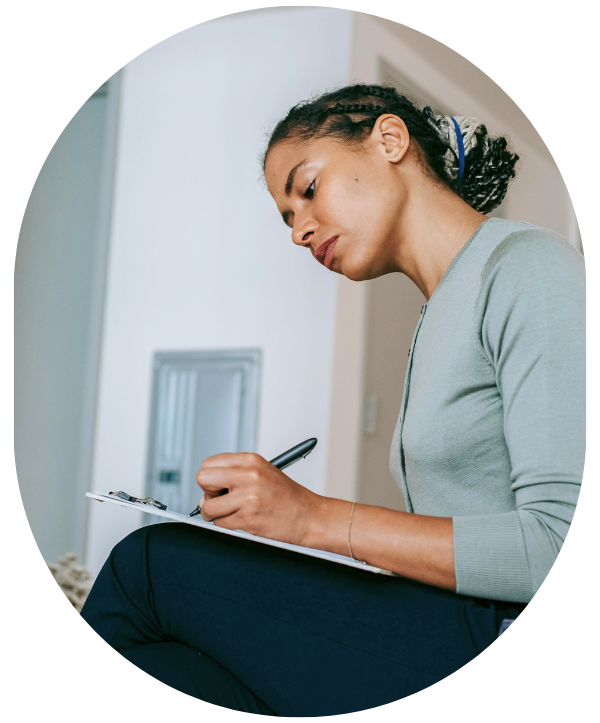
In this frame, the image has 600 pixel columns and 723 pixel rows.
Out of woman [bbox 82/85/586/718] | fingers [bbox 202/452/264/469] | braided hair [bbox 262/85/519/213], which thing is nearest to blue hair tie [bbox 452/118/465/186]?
braided hair [bbox 262/85/519/213]

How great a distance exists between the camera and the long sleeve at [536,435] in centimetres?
45

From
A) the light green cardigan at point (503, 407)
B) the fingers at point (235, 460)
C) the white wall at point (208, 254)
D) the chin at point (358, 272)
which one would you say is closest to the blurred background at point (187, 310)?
the white wall at point (208, 254)

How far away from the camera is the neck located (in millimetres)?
701

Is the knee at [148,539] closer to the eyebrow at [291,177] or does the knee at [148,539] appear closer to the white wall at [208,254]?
the eyebrow at [291,177]

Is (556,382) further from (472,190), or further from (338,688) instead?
(472,190)

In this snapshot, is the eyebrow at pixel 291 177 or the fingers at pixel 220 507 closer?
the fingers at pixel 220 507

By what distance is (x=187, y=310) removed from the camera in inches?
61.6

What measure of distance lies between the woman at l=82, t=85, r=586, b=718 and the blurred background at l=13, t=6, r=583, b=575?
0.50 meters

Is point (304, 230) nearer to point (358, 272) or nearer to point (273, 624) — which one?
point (358, 272)

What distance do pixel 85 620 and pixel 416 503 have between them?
1.09 feet

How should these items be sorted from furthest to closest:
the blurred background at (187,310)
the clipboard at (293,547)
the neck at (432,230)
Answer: the blurred background at (187,310), the neck at (432,230), the clipboard at (293,547)

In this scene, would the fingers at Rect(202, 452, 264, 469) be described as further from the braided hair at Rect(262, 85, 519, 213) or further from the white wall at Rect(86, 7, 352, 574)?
the white wall at Rect(86, 7, 352, 574)

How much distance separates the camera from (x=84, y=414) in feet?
5.04

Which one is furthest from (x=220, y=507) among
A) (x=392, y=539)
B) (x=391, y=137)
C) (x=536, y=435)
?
(x=391, y=137)
